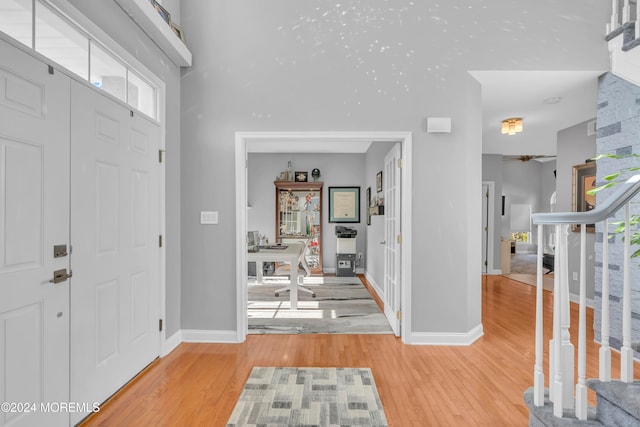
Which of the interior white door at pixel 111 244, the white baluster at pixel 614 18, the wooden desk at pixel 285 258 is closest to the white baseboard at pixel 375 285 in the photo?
the wooden desk at pixel 285 258

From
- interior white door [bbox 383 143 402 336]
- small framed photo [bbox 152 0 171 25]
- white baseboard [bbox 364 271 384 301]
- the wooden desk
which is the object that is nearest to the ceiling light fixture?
interior white door [bbox 383 143 402 336]

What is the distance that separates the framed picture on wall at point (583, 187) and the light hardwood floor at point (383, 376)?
2.00 metres

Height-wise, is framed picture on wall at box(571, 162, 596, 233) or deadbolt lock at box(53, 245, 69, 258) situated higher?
framed picture on wall at box(571, 162, 596, 233)

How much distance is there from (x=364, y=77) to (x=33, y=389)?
315 centimetres

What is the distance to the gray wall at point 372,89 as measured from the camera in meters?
3.02

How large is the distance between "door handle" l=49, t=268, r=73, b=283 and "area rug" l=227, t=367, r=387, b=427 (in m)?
1.21

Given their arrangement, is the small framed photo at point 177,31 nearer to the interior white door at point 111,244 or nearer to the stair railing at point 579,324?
the interior white door at point 111,244

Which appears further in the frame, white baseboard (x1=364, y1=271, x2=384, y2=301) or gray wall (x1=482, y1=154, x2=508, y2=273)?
gray wall (x1=482, y1=154, x2=508, y2=273)

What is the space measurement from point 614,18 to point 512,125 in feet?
5.14

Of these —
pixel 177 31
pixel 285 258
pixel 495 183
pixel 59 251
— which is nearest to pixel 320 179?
pixel 285 258

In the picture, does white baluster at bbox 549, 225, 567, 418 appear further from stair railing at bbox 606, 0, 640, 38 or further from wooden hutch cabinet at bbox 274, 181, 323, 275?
wooden hutch cabinet at bbox 274, 181, 323, 275

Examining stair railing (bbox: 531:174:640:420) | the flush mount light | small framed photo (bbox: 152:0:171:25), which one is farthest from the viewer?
the flush mount light

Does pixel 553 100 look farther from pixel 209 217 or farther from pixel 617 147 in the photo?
pixel 209 217

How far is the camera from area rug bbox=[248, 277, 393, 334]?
346 cm
